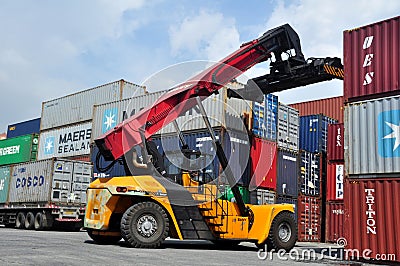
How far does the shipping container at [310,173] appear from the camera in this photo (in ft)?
79.2

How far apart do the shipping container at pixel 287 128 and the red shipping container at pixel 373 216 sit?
1151 centimetres

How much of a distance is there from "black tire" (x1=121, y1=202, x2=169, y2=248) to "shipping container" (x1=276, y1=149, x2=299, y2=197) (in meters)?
11.4

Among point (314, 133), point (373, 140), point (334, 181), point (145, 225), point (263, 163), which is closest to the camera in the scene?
point (373, 140)

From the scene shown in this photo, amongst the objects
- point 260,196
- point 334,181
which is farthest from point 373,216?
point 334,181

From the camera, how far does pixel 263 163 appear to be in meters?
22.3

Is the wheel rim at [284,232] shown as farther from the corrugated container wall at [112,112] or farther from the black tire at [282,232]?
the corrugated container wall at [112,112]

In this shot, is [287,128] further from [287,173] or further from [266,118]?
[287,173]

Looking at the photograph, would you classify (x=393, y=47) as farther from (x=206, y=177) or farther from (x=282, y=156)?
(x=282, y=156)

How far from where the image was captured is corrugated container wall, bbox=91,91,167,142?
84.2 feet

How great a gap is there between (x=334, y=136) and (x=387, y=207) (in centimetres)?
1382

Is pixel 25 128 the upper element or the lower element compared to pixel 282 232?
upper

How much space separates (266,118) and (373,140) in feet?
35.5

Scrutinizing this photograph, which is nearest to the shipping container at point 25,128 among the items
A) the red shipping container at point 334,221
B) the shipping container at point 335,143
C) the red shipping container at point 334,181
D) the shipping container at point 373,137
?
the shipping container at point 335,143

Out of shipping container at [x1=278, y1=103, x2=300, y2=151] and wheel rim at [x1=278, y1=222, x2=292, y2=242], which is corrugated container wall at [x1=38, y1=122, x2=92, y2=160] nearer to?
shipping container at [x1=278, y1=103, x2=300, y2=151]
